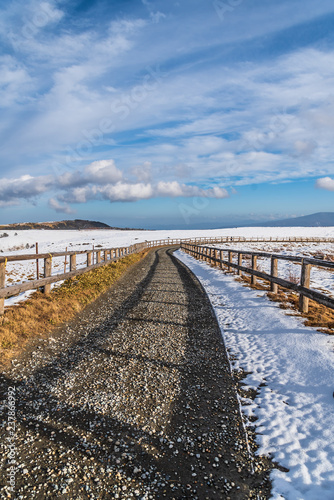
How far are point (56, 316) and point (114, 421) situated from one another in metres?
4.93

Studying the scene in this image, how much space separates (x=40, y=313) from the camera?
7992 millimetres

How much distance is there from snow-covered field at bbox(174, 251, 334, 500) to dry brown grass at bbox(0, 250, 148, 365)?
450 centimetres

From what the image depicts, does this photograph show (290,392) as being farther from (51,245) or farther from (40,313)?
(51,245)

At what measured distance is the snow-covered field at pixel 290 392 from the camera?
124 inches

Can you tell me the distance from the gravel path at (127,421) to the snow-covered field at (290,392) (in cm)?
31

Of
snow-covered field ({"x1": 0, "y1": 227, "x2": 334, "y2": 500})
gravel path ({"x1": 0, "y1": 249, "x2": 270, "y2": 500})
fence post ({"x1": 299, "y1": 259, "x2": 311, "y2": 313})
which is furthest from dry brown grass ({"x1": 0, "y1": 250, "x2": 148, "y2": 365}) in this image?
fence post ({"x1": 299, "y1": 259, "x2": 311, "y2": 313})

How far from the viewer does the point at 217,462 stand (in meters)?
3.26

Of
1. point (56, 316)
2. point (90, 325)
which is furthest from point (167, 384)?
point (56, 316)

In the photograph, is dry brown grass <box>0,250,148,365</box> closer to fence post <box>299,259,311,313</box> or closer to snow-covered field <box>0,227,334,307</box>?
snow-covered field <box>0,227,334,307</box>

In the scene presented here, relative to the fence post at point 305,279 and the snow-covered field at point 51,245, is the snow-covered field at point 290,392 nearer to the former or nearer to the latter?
the fence post at point 305,279

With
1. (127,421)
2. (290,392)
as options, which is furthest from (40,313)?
(290,392)

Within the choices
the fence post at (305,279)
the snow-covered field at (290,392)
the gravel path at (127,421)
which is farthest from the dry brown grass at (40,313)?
the fence post at (305,279)

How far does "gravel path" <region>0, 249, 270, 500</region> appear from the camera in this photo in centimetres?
295

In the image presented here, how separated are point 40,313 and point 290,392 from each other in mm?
6396
